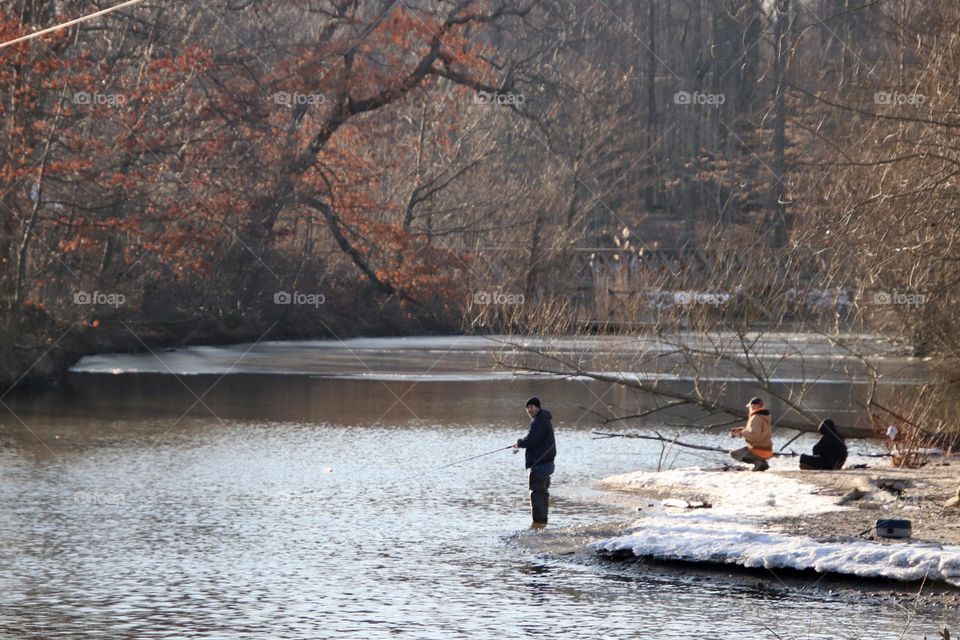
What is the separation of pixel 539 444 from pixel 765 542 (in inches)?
132

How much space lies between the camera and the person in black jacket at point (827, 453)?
63.9 ft

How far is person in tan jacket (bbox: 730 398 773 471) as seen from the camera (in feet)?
64.3

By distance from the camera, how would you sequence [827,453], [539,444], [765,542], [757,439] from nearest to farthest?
1. [765,542]
2. [539,444]
3. [827,453]
4. [757,439]

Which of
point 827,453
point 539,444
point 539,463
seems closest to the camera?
point 539,463

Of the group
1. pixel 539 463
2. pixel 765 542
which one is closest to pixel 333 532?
pixel 539 463

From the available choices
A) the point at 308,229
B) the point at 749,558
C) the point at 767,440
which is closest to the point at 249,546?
the point at 749,558

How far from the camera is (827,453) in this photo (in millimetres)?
19531

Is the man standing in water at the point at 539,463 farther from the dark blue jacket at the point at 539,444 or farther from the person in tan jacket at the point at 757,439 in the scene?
the person in tan jacket at the point at 757,439

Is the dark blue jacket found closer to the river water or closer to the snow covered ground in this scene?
the river water

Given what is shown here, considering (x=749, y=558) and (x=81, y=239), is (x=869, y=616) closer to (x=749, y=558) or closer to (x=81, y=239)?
(x=749, y=558)

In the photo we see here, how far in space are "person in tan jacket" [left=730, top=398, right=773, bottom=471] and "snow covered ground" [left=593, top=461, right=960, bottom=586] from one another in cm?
143

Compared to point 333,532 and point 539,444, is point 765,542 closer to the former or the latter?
point 539,444

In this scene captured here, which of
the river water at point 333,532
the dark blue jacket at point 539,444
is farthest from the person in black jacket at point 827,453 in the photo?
the dark blue jacket at point 539,444

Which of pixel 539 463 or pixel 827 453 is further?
pixel 827 453
